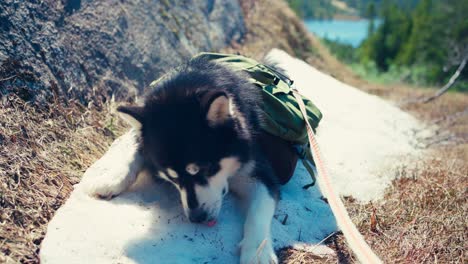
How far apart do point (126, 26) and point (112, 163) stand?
2.70m

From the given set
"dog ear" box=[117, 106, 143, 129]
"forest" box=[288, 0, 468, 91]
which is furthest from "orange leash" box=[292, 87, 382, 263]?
"forest" box=[288, 0, 468, 91]

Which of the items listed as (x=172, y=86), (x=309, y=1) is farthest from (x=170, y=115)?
(x=309, y=1)

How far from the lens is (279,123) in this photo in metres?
3.38

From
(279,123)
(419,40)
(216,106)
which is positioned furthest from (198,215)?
(419,40)

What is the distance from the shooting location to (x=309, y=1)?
83.8 m

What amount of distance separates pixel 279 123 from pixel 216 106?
0.87 metres

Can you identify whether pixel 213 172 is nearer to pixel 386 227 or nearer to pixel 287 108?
pixel 287 108

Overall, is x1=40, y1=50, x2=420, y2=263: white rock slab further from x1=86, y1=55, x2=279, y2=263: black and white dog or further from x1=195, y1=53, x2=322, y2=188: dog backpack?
x1=195, y1=53, x2=322, y2=188: dog backpack

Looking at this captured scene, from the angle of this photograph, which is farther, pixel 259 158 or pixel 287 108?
pixel 287 108

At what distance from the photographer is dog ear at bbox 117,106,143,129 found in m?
2.73

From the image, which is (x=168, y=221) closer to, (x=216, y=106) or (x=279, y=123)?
(x=216, y=106)

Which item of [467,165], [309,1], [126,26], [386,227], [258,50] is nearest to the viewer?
[386,227]

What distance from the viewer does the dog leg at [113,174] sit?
115 inches

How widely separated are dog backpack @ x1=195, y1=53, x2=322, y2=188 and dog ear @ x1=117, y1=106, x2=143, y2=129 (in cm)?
91
